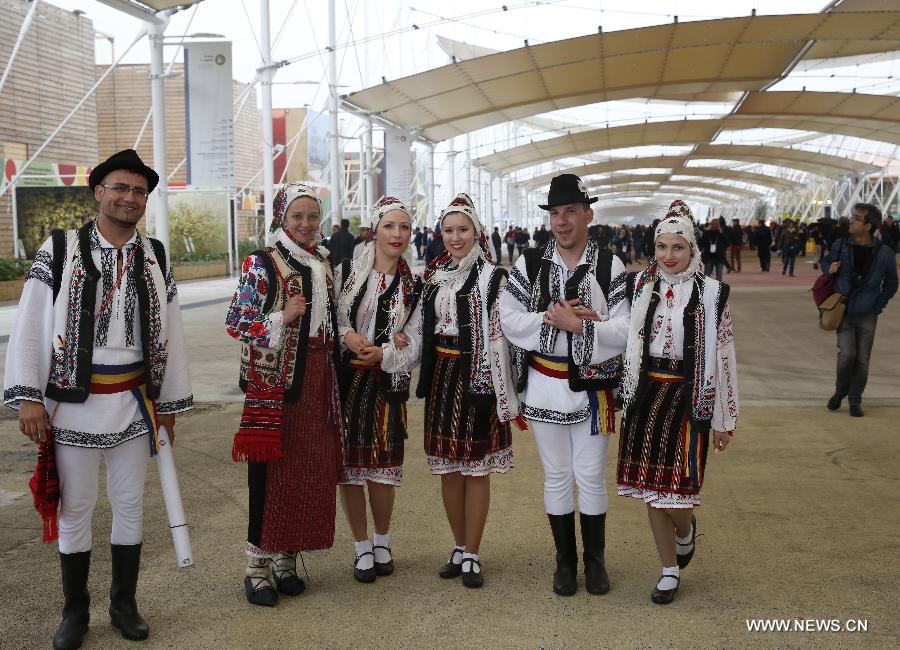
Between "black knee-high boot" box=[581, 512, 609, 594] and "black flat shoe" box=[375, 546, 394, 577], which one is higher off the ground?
"black knee-high boot" box=[581, 512, 609, 594]

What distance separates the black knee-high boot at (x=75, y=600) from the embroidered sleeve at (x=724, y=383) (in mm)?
2423

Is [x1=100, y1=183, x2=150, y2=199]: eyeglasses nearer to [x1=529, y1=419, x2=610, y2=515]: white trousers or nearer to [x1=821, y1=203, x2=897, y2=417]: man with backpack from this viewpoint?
[x1=529, y1=419, x2=610, y2=515]: white trousers

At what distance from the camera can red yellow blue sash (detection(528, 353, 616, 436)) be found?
3506 millimetres

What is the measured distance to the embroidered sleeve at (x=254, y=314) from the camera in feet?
11.2

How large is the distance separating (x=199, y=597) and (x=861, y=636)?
2518mm

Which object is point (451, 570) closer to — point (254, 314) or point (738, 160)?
point (254, 314)

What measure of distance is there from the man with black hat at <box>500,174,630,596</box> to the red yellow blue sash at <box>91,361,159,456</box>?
1.40 meters

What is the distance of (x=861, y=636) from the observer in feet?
10.3

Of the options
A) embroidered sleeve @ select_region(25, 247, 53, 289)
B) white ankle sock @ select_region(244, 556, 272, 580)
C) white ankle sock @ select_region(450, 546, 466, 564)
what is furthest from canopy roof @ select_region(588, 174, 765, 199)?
embroidered sleeve @ select_region(25, 247, 53, 289)

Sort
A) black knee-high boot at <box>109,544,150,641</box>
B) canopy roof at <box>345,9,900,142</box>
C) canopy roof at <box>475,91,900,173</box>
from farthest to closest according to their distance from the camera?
canopy roof at <box>475,91,900,173</box>
canopy roof at <box>345,9,900,142</box>
black knee-high boot at <box>109,544,150,641</box>

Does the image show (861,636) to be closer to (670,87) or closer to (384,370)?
(384,370)

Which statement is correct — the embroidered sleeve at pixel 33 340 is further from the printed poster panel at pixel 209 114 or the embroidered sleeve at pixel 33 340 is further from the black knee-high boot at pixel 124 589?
the printed poster panel at pixel 209 114

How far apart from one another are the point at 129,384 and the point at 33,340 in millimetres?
352

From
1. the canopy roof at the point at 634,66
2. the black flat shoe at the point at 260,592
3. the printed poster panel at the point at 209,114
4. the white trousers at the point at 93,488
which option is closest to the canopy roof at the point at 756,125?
the canopy roof at the point at 634,66
